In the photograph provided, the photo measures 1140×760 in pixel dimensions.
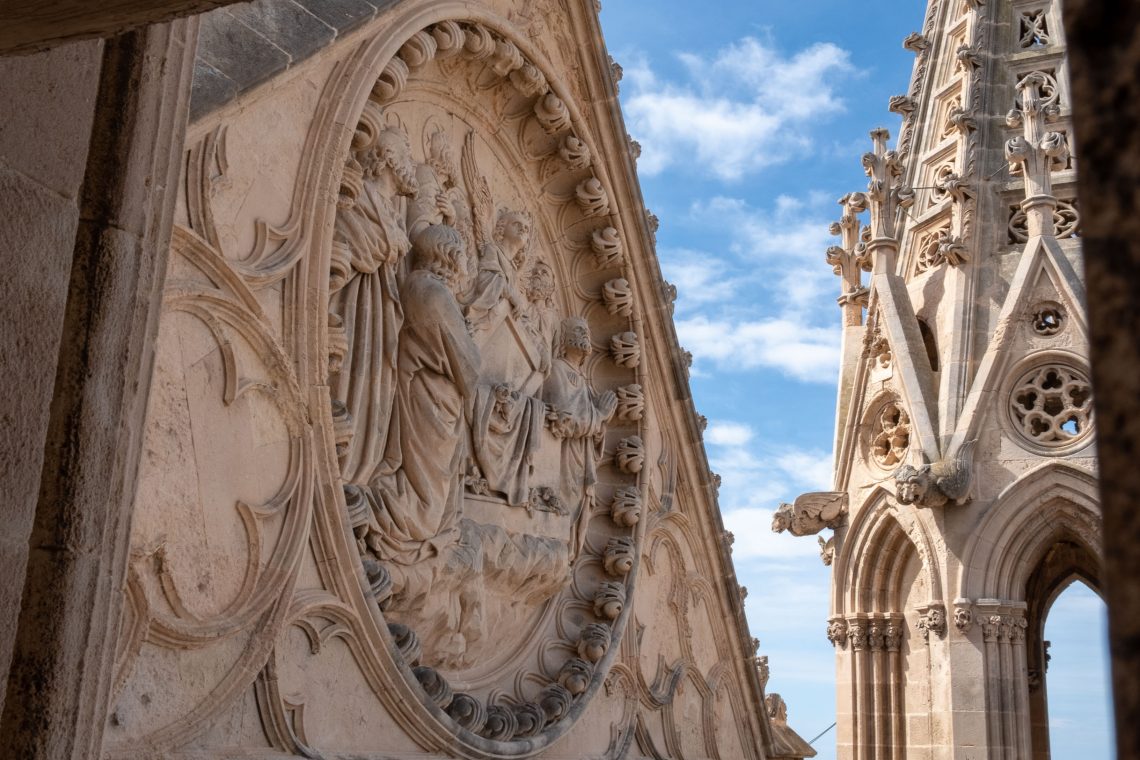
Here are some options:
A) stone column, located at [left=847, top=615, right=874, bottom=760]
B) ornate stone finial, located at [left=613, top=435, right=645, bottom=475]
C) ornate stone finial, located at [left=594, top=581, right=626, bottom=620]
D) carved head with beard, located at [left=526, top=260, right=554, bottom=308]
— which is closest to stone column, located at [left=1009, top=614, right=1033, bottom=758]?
stone column, located at [left=847, top=615, right=874, bottom=760]

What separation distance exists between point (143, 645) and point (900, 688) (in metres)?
10.8

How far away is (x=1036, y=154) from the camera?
534 inches

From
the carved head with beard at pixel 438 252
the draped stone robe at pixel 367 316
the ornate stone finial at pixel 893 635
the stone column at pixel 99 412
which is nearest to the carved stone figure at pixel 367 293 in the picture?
the draped stone robe at pixel 367 316

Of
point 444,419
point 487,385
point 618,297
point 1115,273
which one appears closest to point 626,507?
point 618,297

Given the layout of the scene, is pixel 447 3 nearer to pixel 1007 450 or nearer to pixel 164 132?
pixel 164 132

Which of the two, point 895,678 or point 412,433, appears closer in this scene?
point 412,433

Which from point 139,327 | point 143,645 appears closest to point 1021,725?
point 143,645

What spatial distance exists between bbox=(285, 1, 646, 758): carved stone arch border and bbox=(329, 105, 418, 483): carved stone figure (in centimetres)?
18

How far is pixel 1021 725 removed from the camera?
1263 cm

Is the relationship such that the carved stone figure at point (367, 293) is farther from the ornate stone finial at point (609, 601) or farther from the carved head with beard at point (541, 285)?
the ornate stone finial at point (609, 601)

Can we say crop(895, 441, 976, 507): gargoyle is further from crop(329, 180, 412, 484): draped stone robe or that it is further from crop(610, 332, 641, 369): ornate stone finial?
crop(329, 180, 412, 484): draped stone robe

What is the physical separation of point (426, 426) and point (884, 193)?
960cm

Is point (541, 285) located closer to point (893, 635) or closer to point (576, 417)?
point (576, 417)

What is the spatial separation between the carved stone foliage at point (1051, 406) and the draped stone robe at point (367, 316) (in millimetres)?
8615
